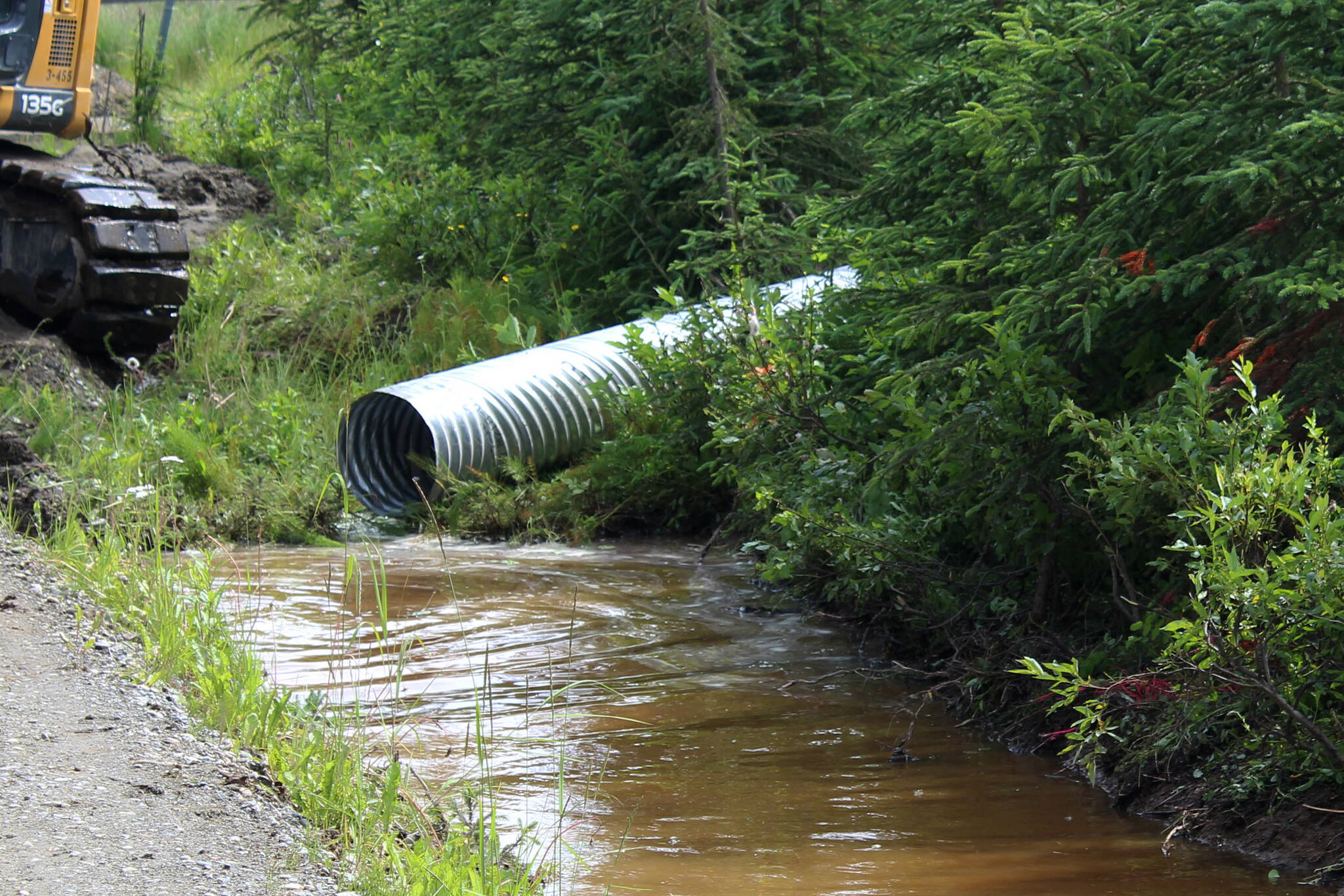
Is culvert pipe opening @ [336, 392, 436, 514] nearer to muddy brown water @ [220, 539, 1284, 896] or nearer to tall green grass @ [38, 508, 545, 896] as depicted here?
muddy brown water @ [220, 539, 1284, 896]

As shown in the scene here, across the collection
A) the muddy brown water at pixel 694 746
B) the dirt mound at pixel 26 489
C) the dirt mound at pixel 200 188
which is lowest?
the muddy brown water at pixel 694 746

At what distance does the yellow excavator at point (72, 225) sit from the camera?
30.4ft

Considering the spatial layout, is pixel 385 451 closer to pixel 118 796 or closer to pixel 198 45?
pixel 118 796

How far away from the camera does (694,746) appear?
4.36 meters

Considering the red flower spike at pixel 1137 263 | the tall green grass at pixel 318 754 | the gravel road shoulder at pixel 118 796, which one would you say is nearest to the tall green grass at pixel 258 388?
the tall green grass at pixel 318 754

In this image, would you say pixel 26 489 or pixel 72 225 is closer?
pixel 26 489

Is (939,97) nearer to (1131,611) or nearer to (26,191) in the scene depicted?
(1131,611)

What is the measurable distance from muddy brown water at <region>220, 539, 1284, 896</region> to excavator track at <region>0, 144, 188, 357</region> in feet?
11.2

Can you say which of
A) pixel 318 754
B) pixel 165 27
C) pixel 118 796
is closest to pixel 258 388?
pixel 318 754

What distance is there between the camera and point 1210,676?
3.57 meters

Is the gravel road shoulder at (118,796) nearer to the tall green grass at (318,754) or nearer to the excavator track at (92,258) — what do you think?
the tall green grass at (318,754)

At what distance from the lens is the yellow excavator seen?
30.4 feet

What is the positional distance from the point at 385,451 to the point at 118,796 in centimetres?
540

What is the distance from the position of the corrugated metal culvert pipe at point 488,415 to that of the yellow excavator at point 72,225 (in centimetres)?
212
